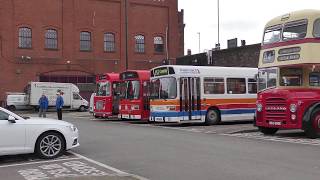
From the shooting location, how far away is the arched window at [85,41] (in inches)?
2365

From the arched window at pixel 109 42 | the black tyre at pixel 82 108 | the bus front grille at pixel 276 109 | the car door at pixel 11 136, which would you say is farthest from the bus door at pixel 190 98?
the arched window at pixel 109 42

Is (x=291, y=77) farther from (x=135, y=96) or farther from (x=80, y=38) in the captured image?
(x=80, y=38)

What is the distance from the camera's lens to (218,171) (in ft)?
37.0

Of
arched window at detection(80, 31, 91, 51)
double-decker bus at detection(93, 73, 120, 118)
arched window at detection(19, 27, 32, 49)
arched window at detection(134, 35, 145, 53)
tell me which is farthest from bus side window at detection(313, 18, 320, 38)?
arched window at detection(134, 35, 145, 53)

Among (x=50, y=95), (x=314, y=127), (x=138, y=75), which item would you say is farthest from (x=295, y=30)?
(x=50, y=95)

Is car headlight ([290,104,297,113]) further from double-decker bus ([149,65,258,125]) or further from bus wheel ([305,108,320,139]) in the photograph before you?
double-decker bus ([149,65,258,125])

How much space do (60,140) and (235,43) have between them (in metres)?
39.6

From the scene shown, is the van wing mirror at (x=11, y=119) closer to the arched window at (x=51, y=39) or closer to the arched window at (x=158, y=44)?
the arched window at (x=51, y=39)

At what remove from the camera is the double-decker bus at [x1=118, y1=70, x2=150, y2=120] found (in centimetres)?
2877

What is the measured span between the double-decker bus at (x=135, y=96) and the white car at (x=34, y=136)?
14522 millimetres

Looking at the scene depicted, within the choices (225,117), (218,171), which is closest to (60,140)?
(218,171)

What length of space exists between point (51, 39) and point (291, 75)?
4219cm

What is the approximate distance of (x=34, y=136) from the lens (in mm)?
13398

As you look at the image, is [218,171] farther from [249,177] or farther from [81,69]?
[81,69]
